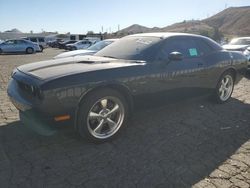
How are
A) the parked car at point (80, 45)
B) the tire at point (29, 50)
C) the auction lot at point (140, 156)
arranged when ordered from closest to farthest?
the auction lot at point (140, 156) → the tire at point (29, 50) → the parked car at point (80, 45)

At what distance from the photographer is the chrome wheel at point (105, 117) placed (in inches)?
145

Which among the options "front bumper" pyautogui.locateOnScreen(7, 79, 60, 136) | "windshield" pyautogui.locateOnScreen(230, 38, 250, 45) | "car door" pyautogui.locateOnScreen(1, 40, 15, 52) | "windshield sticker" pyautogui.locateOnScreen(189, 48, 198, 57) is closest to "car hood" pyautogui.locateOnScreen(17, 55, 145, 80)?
"front bumper" pyautogui.locateOnScreen(7, 79, 60, 136)

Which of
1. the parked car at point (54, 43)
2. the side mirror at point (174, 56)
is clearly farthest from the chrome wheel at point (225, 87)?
the parked car at point (54, 43)

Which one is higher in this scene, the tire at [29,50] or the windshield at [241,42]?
the windshield at [241,42]

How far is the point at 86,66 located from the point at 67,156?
4.10 feet

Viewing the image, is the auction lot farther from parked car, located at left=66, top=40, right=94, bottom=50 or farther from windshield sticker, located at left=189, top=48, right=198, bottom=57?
parked car, located at left=66, top=40, right=94, bottom=50

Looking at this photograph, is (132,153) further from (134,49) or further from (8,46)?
(8,46)

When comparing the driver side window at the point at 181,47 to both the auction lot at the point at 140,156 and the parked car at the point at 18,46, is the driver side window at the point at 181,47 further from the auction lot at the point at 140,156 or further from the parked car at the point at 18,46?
the parked car at the point at 18,46

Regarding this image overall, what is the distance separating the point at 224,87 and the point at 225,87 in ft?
0.14

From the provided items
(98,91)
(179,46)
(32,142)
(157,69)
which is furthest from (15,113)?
(179,46)

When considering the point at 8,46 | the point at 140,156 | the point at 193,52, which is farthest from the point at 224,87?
the point at 8,46

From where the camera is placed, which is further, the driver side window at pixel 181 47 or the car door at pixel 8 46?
the car door at pixel 8 46

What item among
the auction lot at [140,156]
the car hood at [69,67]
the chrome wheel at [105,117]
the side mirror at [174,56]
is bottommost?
the auction lot at [140,156]

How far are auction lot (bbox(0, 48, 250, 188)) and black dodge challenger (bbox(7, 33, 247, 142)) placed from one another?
0.92 ft
